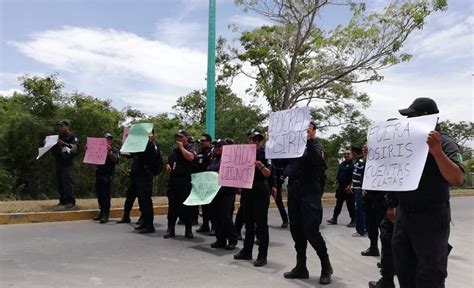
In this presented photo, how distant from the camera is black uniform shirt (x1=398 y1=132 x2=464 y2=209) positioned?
3.31 m

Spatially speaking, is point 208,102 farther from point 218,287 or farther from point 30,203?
point 218,287

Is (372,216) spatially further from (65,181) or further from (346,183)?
(65,181)

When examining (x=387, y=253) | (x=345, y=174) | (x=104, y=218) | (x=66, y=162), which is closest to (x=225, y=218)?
(x=387, y=253)

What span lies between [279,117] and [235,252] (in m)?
2.35

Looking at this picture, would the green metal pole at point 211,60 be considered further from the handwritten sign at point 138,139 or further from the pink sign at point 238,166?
the pink sign at point 238,166

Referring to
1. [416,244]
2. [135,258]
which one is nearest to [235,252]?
[135,258]

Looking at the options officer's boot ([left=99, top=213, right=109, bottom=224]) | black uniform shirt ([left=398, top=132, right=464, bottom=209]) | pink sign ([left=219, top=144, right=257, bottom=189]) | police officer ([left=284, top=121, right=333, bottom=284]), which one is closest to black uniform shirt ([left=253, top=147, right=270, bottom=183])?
pink sign ([left=219, top=144, right=257, bottom=189])

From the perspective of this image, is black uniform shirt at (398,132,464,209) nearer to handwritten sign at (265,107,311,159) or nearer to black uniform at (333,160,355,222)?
handwritten sign at (265,107,311,159)

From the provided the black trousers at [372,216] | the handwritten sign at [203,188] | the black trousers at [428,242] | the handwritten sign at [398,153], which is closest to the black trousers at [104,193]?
the handwritten sign at [203,188]

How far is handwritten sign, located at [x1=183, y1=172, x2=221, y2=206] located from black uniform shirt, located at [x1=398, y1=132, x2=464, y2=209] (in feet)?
13.9

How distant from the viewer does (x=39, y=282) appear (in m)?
5.07

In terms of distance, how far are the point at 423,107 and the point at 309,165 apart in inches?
77.8

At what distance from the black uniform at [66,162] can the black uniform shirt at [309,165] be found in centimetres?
615

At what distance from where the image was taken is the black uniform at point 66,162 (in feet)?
32.8
